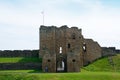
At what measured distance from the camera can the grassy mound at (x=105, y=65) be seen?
203 ft

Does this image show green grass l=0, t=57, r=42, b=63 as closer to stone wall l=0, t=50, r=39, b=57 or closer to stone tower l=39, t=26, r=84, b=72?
stone tower l=39, t=26, r=84, b=72

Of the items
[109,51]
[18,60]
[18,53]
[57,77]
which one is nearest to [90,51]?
[109,51]

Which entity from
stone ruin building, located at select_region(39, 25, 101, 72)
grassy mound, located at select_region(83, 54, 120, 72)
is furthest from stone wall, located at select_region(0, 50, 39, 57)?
grassy mound, located at select_region(83, 54, 120, 72)

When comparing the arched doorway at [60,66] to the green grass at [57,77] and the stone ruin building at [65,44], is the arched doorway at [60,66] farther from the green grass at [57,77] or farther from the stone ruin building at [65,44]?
the green grass at [57,77]

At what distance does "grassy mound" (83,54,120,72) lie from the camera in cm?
6194

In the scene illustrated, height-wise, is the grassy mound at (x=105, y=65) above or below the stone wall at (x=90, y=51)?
below

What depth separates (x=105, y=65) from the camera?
63812 millimetres

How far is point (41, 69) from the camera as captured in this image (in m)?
62.0

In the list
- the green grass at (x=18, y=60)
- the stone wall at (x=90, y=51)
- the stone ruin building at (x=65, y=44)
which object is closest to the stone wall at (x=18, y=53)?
the green grass at (x=18, y=60)

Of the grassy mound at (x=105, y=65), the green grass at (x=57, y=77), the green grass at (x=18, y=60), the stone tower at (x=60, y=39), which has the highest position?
the stone tower at (x=60, y=39)

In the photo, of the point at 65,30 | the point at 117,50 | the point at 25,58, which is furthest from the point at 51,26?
the point at 117,50

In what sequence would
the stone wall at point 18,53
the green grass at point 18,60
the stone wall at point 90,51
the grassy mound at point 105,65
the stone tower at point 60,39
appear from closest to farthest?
1. the grassy mound at point 105,65
2. the green grass at point 18,60
3. the stone tower at point 60,39
4. the stone wall at point 90,51
5. the stone wall at point 18,53

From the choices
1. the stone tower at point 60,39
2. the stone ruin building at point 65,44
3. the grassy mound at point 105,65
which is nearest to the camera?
the grassy mound at point 105,65

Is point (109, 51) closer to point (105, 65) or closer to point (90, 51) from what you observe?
point (90, 51)
